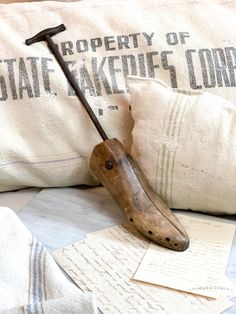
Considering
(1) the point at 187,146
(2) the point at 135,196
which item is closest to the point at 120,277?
(2) the point at 135,196

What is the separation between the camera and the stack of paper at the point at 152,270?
72cm

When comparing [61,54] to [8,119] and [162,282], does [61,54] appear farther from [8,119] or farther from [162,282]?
[162,282]

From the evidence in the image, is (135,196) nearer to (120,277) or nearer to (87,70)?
(120,277)

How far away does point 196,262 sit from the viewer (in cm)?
81

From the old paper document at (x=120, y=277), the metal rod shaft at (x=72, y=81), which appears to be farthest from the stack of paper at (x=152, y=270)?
the metal rod shaft at (x=72, y=81)

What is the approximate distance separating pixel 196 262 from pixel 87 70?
487 mm

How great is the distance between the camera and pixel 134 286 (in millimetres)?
758

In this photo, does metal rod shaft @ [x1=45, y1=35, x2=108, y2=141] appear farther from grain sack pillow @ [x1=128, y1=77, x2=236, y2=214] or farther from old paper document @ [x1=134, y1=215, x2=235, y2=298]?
old paper document @ [x1=134, y1=215, x2=235, y2=298]

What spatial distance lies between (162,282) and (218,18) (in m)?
0.62

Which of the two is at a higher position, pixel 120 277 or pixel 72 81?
pixel 72 81

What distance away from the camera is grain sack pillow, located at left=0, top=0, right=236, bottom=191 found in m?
1.00

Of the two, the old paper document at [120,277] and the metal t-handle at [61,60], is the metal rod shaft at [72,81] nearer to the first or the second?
the metal t-handle at [61,60]

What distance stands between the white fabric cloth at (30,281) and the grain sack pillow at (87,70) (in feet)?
0.70

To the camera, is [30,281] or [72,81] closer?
[30,281]
